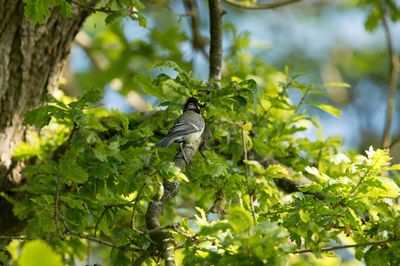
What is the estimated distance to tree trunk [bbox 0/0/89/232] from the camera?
3.64 m

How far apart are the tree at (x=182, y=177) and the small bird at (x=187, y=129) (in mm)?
42

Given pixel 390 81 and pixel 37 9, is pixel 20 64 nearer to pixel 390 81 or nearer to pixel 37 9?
pixel 37 9

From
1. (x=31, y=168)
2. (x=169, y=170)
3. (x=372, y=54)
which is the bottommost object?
(x=169, y=170)

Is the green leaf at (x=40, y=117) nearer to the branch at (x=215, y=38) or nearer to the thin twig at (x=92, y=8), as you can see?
the thin twig at (x=92, y=8)

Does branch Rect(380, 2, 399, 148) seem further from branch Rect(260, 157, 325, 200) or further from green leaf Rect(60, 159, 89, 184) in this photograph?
green leaf Rect(60, 159, 89, 184)

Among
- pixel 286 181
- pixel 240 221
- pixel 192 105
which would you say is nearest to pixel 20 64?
pixel 192 105

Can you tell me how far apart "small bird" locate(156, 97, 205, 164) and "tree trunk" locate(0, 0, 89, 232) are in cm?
124

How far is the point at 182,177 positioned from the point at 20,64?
165 cm

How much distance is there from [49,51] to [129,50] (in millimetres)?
2050

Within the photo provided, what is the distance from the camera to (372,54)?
9312 millimetres

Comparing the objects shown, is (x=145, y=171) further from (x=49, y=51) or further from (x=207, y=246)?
(x=49, y=51)

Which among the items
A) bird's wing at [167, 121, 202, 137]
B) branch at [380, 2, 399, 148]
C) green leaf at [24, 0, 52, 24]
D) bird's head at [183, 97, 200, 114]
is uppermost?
branch at [380, 2, 399, 148]

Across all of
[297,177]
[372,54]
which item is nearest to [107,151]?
[297,177]

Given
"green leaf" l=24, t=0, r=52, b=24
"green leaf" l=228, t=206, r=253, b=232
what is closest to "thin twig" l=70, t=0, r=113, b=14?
"green leaf" l=24, t=0, r=52, b=24
